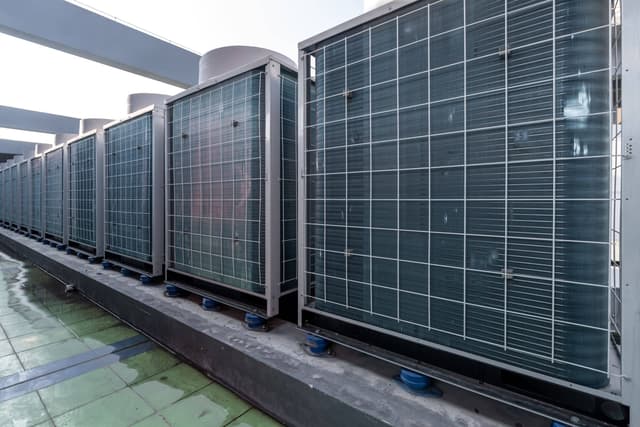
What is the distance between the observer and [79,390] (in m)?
1.78

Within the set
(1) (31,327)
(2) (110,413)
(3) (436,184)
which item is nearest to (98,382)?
(2) (110,413)

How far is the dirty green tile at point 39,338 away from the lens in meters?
2.34

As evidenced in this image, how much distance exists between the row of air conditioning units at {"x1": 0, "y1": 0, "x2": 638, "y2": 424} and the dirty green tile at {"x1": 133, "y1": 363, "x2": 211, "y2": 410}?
53cm

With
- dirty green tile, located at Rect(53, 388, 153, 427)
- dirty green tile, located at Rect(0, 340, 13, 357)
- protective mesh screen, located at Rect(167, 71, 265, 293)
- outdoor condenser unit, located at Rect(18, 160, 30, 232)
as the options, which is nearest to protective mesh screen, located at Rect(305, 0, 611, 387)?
protective mesh screen, located at Rect(167, 71, 265, 293)

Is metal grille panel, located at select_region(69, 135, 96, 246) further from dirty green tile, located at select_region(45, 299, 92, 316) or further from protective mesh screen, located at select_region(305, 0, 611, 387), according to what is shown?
protective mesh screen, located at select_region(305, 0, 611, 387)

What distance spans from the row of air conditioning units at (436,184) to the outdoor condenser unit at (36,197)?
20.8ft

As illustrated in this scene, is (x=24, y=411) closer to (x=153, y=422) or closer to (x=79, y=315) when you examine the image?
(x=153, y=422)

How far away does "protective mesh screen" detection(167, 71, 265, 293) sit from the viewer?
202cm

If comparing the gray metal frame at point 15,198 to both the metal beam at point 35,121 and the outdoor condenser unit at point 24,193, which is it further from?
the metal beam at point 35,121

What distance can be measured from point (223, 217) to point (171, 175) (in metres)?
0.91

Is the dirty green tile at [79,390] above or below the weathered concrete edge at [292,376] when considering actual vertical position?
below

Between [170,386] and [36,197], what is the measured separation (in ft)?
Answer: 23.9

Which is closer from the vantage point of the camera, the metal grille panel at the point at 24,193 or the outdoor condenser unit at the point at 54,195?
the outdoor condenser unit at the point at 54,195

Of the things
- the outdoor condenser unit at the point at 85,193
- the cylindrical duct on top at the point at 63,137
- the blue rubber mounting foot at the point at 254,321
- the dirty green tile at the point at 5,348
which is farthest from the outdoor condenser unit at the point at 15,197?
the blue rubber mounting foot at the point at 254,321
